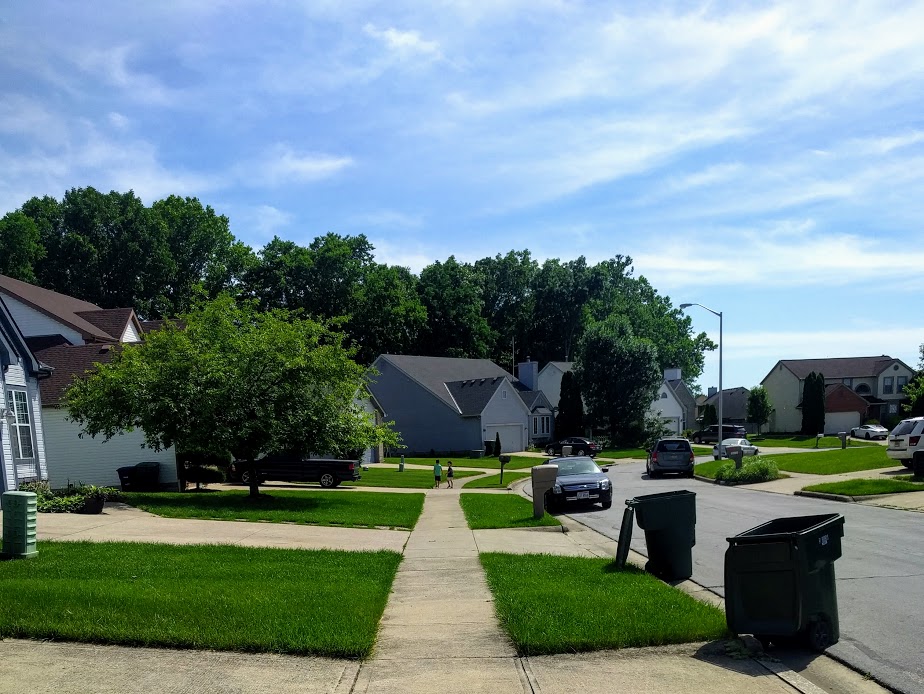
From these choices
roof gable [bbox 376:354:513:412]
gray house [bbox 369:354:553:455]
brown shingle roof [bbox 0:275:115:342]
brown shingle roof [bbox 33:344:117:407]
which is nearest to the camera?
brown shingle roof [bbox 33:344:117:407]

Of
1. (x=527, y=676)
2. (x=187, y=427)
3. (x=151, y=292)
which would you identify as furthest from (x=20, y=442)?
(x=151, y=292)

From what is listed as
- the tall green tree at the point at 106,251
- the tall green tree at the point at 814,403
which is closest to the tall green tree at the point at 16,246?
the tall green tree at the point at 106,251

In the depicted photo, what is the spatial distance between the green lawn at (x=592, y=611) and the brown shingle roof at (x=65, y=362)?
2117 centimetres

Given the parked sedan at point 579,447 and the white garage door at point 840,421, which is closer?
the parked sedan at point 579,447

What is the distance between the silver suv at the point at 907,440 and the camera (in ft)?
87.9

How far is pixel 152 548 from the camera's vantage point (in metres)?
11.8

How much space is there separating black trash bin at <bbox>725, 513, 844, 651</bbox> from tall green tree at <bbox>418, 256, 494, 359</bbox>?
75.5 metres

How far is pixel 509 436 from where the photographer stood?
60.5 meters

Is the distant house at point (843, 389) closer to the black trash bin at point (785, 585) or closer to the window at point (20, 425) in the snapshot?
the window at point (20, 425)

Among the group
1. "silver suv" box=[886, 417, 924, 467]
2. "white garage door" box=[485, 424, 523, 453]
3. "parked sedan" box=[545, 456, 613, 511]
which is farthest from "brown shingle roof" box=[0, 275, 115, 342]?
"white garage door" box=[485, 424, 523, 453]

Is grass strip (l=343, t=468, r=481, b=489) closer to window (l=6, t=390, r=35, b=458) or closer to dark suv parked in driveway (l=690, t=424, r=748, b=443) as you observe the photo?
window (l=6, t=390, r=35, b=458)

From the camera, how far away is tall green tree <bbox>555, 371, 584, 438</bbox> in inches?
2675

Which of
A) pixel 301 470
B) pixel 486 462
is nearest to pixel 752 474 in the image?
pixel 301 470

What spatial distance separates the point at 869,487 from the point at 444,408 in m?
38.0
